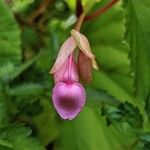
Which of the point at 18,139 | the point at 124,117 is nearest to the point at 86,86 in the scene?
the point at 124,117

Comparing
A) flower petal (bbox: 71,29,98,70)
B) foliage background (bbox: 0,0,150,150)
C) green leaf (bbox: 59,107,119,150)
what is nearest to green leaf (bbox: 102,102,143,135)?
foliage background (bbox: 0,0,150,150)

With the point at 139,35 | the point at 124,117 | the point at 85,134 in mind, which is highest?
the point at 139,35

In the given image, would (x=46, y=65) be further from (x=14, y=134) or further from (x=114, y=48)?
(x=14, y=134)

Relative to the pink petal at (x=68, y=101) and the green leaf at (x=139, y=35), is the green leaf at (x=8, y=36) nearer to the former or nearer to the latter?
the green leaf at (x=139, y=35)

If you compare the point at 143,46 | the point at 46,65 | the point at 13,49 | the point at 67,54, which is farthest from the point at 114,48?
the point at 67,54

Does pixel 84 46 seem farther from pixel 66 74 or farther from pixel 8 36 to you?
pixel 8 36

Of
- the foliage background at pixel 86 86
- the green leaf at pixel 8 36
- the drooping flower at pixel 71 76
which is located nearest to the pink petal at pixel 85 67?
the drooping flower at pixel 71 76
